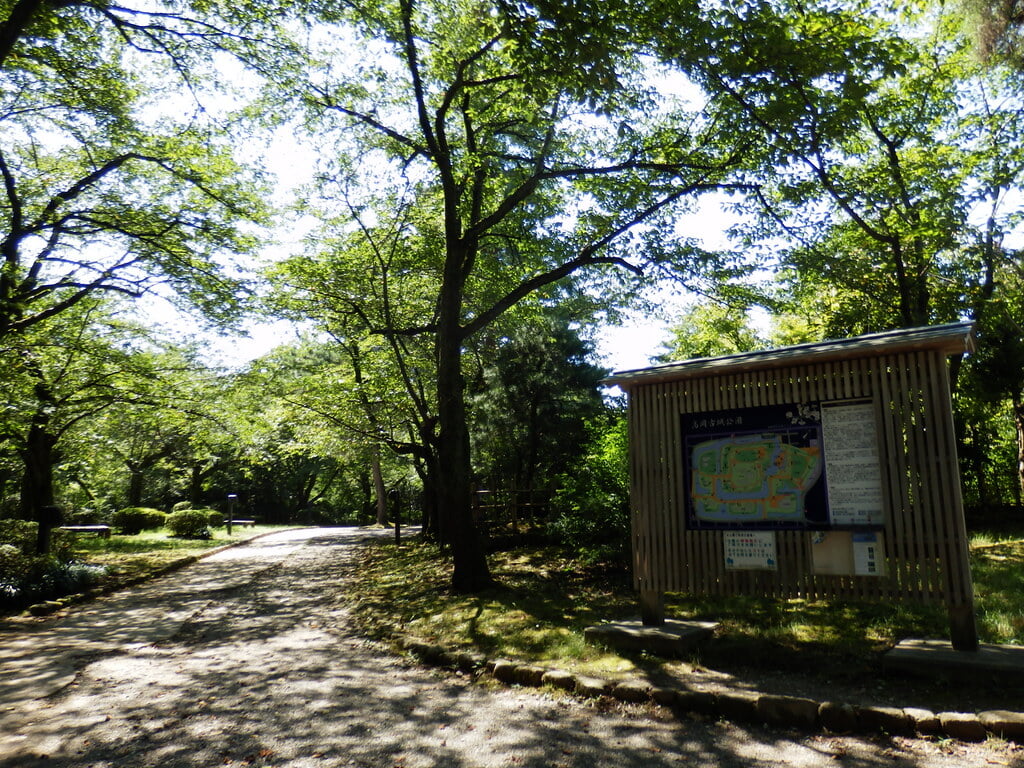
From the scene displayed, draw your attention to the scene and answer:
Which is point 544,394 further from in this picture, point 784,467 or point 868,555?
point 868,555

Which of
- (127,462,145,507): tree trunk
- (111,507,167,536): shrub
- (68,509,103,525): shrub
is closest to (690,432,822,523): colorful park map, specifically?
(111,507,167,536): shrub

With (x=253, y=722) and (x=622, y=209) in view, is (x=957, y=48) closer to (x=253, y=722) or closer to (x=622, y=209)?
(x=622, y=209)

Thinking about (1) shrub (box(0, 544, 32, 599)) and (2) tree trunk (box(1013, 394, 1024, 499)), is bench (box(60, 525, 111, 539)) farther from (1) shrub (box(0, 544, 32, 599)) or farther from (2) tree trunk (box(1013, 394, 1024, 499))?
(2) tree trunk (box(1013, 394, 1024, 499))

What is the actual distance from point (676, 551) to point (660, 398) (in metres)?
1.66

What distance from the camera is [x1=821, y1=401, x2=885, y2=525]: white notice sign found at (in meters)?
5.79

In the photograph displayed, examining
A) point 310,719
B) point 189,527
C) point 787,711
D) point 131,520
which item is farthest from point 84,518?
point 787,711

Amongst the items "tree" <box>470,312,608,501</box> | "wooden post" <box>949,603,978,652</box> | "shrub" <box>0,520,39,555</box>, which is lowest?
"wooden post" <box>949,603,978,652</box>

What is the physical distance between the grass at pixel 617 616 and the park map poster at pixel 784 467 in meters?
1.32

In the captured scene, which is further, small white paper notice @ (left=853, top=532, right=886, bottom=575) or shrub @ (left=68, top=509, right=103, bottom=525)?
shrub @ (left=68, top=509, right=103, bottom=525)

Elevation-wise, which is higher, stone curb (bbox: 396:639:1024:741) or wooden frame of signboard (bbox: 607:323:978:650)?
wooden frame of signboard (bbox: 607:323:978:650)

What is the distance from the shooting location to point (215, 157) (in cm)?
1408

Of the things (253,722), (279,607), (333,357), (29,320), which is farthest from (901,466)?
(333,357)

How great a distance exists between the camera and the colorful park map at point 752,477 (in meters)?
6.14

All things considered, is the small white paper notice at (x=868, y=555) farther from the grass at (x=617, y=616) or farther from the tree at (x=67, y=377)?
the tree at (x=67, y=377)
